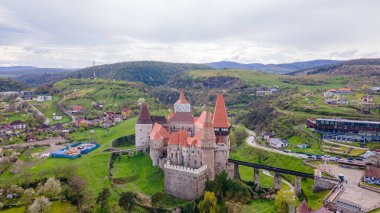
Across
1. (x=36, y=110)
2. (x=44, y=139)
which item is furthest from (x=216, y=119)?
(x=36, y=110)

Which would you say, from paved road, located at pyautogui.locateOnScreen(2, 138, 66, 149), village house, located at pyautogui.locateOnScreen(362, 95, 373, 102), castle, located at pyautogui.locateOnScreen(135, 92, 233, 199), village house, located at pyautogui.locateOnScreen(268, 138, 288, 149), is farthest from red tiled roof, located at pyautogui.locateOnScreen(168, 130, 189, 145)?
village house, located at pyautogui.locateOnScreen(362, 95, 373, 102)

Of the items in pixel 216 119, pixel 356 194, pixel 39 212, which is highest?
pixel 216 119

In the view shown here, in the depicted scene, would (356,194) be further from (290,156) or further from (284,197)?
(290,156)

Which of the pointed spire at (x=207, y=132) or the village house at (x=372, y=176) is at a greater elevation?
the pointed spire at (x=207, y=132)

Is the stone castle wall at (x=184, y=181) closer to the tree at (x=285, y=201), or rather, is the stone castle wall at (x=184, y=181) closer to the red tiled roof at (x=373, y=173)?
the tree at (x=285, y=201)

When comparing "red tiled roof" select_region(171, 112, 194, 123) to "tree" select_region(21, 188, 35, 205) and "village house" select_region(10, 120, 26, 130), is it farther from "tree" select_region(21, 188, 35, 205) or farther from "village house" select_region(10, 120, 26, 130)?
"village house" select_region(10, 120, 26, 130)

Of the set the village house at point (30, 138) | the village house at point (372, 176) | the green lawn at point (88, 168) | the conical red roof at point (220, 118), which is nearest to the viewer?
the village house at point (372, 176)

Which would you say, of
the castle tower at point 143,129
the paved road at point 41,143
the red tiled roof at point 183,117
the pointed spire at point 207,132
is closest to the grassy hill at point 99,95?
the paved road at point 41,143
